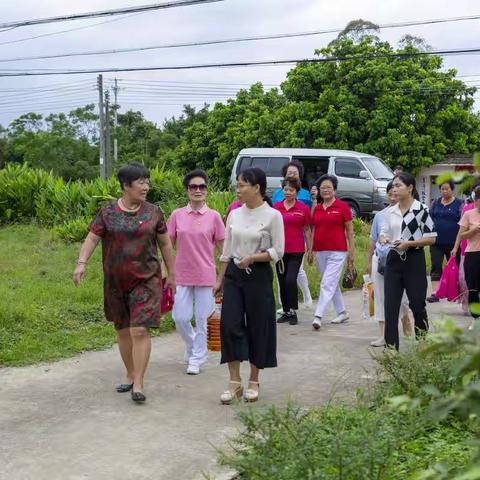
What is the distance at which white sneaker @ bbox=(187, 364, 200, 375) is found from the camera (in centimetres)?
667

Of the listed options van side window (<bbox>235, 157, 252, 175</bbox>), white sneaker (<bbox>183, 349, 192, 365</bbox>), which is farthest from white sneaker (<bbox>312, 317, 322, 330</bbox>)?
van side window (<bbox>235, 157, 252, 175</bbox>)

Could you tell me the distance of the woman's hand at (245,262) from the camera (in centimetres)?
571

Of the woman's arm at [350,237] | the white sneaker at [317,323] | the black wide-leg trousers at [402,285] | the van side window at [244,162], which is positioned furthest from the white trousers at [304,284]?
the van side window at [244,162]

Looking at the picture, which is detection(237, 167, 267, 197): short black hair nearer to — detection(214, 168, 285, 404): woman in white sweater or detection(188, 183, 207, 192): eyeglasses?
detection(214, 168, 285, 404): woman in white sweater

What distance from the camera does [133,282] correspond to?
584cm

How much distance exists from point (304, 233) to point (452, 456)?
16.4ft

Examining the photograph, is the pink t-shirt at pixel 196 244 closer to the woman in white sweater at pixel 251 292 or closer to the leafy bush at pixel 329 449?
the woman in white sweater at pixel 251 292

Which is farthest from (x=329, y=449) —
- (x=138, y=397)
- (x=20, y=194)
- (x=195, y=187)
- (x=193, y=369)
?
(x=20, y=194)

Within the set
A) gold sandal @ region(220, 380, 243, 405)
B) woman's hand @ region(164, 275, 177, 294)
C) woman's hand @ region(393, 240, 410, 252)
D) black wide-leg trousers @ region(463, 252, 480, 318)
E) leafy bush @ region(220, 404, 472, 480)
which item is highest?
woman's hand @ region(393, 240, 410, 252)

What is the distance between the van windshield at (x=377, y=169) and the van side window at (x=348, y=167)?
0.81 feet

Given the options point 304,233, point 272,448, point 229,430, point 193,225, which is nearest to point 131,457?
point 229,430

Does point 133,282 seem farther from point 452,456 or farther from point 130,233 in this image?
point 452,456

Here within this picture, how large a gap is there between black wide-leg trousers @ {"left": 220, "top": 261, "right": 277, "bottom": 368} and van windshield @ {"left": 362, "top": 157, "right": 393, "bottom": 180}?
16.3 metres

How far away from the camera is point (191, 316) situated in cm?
686
